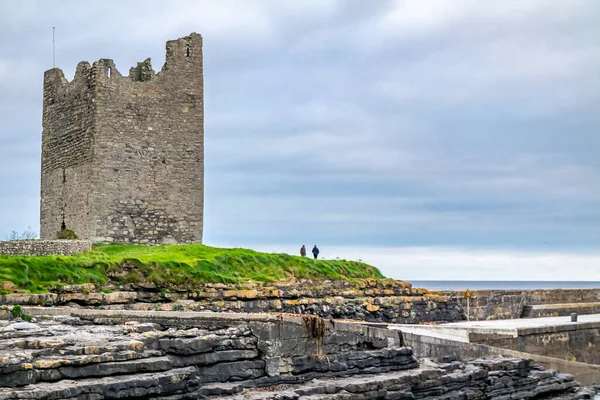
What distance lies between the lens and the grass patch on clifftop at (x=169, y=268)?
18203 millimetres

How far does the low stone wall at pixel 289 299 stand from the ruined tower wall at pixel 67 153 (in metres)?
7.66

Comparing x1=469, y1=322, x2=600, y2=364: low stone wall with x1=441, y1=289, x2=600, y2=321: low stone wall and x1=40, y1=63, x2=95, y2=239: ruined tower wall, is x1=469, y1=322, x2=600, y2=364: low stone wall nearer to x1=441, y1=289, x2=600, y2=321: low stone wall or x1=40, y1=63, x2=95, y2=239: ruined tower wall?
x1=441, y1=289, x2=600, y2=321: low stone wall

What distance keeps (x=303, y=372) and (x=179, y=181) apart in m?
14.9

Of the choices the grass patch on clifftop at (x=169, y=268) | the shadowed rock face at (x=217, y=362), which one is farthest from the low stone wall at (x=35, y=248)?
the shadowed rock face at (x=217, y=362)

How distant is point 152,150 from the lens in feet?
92.6

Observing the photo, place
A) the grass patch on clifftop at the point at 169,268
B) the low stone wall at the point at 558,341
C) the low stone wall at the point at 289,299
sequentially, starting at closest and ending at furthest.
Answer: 1. the low stone wall at the point at 289,299
2. the grass patch on clifftop at the point at 169,268
3. the low stone wall at the point at 558,341

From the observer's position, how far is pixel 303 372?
14.8 m

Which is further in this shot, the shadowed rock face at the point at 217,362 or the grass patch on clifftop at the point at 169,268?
the grass patch on clifftop at the point at 169,268

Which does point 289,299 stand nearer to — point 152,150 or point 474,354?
point 474,354

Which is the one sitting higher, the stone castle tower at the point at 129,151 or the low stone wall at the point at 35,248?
the stone castle tower at the point at 129,151

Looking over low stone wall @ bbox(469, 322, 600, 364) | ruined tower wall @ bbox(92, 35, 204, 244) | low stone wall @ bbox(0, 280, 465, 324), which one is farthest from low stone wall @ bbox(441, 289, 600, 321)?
ruined tower wall @ bbox(92, 35, 204, 244)

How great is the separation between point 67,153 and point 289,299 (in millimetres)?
10441

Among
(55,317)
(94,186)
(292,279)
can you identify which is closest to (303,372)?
(55,317)

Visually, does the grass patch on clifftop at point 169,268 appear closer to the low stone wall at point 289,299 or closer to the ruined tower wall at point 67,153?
the low stone wall at point 289,299
